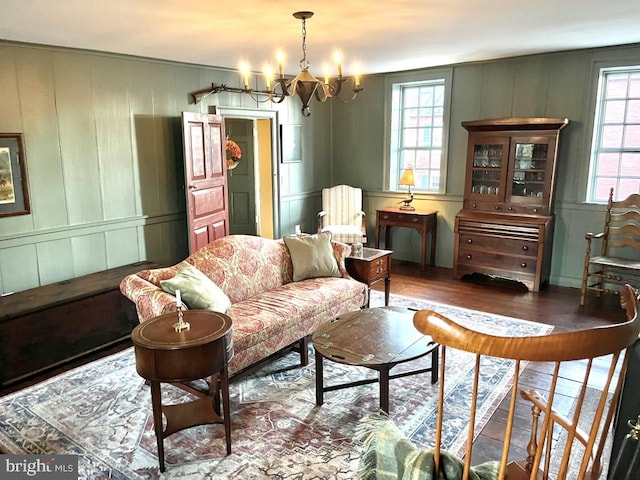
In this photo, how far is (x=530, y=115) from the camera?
5.21 meters

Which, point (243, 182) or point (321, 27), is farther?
point (243, 182)

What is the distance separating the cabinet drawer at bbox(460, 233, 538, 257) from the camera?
16.4ft

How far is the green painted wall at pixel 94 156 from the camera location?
12.2 ft

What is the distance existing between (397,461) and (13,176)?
3747 mm

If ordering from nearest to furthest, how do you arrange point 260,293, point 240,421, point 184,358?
point 184,358
point 240,421
point 260,293

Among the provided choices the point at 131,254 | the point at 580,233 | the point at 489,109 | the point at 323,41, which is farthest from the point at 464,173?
the point at 131,254

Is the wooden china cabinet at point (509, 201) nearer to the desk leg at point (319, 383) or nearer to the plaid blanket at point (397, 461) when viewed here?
the desk leg at point (319, 383)

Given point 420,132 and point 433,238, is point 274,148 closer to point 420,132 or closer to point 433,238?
point 420,132

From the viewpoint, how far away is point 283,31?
3.58m

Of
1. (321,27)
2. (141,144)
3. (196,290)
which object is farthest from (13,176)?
(321,27)

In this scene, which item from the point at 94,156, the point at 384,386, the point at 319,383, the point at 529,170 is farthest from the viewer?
the point at 529,170

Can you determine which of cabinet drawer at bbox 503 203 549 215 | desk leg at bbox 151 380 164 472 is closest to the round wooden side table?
desk leg at bbox 151 380 164 472

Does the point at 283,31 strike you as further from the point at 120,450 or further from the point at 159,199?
the point at 120,450

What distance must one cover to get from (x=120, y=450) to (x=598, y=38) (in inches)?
187
